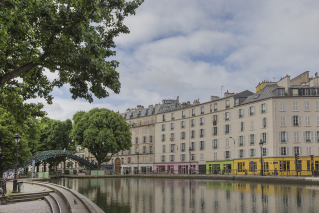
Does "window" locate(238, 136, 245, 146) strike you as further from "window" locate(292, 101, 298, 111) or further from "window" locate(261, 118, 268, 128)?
"window" locate(292, 101, 298, 111)

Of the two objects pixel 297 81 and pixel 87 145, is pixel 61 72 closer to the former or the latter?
pixel 87 145

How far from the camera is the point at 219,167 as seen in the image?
60.7 meters

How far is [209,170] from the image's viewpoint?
6097 centimetres

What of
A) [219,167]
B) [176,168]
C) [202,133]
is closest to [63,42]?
[219,167]

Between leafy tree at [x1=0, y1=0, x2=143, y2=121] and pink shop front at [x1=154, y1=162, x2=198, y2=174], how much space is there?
5302 cm

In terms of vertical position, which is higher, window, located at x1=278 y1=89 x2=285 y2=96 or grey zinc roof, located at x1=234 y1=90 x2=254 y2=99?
grey zinc roof, located at x1=234 y1=90 x2=254 y2=99

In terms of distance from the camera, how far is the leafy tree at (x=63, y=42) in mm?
10507

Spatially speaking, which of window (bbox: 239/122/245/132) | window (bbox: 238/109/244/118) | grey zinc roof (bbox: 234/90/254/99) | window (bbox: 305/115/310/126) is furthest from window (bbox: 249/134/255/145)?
Result: window (bbox: 305/115/310/126)

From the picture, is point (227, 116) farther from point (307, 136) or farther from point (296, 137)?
point (307, 136)

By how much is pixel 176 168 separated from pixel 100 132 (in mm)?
21862

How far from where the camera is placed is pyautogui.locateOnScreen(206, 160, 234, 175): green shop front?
57.6 metres

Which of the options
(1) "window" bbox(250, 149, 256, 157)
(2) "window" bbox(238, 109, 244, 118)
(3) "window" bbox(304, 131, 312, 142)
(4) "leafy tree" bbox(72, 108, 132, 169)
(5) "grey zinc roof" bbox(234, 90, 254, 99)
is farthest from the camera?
(4) "leafy tree" bbox(72, 108, 132, 169)

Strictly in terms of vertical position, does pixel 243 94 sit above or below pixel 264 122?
above

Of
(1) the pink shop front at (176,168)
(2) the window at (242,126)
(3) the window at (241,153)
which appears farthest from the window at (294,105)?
(1) the pink shop front at (176,168)
